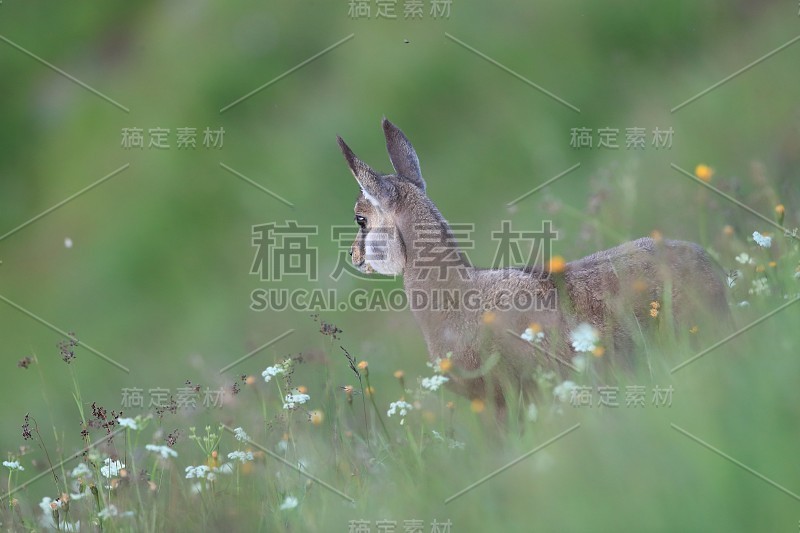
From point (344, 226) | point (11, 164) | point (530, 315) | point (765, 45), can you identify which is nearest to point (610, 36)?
point (765, 45)

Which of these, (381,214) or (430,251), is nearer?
(430,251)

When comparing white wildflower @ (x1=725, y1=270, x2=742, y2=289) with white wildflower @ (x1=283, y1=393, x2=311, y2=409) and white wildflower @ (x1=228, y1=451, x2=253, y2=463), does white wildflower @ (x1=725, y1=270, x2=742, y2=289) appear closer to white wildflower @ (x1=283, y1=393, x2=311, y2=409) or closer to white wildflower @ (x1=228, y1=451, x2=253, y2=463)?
white wildflower @ (x1=283, y1=393, x2=311, y2=409)

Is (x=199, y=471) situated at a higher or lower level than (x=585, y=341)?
lower

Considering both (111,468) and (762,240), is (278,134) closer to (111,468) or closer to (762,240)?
(762,240)

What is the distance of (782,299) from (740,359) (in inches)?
45.7

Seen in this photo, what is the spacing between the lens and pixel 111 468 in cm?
546

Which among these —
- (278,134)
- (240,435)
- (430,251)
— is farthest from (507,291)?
(278,134)

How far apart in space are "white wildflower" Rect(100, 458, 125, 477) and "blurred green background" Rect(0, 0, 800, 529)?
6.17 m

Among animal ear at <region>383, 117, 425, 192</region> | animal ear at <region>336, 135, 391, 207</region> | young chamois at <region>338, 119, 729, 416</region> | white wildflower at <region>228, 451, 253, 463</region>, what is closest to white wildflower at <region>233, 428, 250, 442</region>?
white wildflower at <region>228, 451, 253, 463</region>

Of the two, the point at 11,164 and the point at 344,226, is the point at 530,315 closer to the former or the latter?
the point at 344,226

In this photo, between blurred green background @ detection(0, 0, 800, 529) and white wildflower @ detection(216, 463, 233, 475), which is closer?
white wildflower @ detection(216, 463, 233, 475)

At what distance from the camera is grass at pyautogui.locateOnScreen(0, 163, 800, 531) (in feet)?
12.7

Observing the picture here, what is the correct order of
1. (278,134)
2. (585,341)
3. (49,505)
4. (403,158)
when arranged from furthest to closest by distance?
(278,134) < (403,158) < (49,505) < (585,341)

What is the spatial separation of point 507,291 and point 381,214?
3.86 feet
